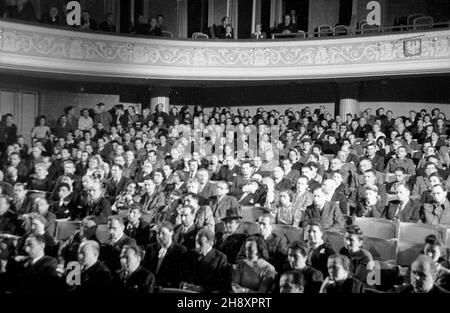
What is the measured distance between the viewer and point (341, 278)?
267 centimetres

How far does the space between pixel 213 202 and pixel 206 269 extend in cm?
152

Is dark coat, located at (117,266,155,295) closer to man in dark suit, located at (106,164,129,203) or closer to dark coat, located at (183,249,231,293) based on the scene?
dark coat, located at (183,249,231,293)

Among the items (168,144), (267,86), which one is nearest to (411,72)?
(267,86)

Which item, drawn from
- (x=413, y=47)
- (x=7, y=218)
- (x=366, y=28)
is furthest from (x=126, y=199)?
(x=366, y=28)

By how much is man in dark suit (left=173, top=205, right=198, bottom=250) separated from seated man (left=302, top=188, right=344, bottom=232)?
2.99 feet

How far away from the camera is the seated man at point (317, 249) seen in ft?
10.3

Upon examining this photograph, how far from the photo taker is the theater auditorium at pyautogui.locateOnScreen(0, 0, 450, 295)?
10.1 ft

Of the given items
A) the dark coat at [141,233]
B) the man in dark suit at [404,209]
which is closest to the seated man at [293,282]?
the dark coat at [141,233]

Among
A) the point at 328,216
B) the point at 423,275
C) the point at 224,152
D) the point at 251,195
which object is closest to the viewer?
the point at 423,275

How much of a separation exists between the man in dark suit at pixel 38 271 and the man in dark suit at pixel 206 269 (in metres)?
0.77

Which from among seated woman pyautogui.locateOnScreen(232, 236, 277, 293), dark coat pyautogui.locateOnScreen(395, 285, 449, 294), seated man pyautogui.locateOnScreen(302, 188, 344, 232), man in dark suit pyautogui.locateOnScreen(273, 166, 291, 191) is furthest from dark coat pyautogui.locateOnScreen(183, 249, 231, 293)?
man in dark suit pyautogui.locateOnScreen(273, 166, 291, 191)

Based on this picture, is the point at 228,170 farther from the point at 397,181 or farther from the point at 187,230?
the point at 187,230

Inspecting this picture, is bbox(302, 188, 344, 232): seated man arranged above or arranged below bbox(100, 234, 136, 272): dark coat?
above

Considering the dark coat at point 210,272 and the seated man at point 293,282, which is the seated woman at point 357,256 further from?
the dark coat at point 210,272
